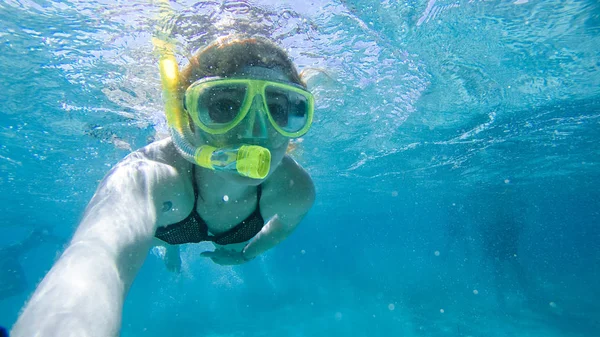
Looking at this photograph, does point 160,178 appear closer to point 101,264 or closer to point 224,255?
point 101,264

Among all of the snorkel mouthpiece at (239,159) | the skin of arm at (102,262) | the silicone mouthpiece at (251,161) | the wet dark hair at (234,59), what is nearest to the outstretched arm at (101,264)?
the skin of arm at (102,262)

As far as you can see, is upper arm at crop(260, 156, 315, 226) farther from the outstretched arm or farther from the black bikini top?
the outstretched arm

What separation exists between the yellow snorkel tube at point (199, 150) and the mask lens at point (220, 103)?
0.31 m

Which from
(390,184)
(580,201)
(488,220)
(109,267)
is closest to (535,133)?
(390,184)

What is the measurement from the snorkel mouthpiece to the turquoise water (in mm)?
1167

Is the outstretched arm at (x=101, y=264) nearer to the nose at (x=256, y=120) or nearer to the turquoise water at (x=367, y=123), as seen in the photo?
the turquoise water at (x=367, y=123)

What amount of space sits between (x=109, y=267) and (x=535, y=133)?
23416mm

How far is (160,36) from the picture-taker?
28.8 ft

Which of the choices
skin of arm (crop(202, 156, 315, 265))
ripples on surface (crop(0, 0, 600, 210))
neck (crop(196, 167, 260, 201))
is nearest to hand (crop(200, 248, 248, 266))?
skin of arm (crop(202, 156, 315, 265))

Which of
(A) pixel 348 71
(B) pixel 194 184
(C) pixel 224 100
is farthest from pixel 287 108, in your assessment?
(A) pixel 348 71

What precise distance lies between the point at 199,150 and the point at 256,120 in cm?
62

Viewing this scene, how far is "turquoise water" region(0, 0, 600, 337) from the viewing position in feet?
29.0

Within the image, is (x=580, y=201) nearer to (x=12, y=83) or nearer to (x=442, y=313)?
(x=442, y=313)

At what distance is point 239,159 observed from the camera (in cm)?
309
